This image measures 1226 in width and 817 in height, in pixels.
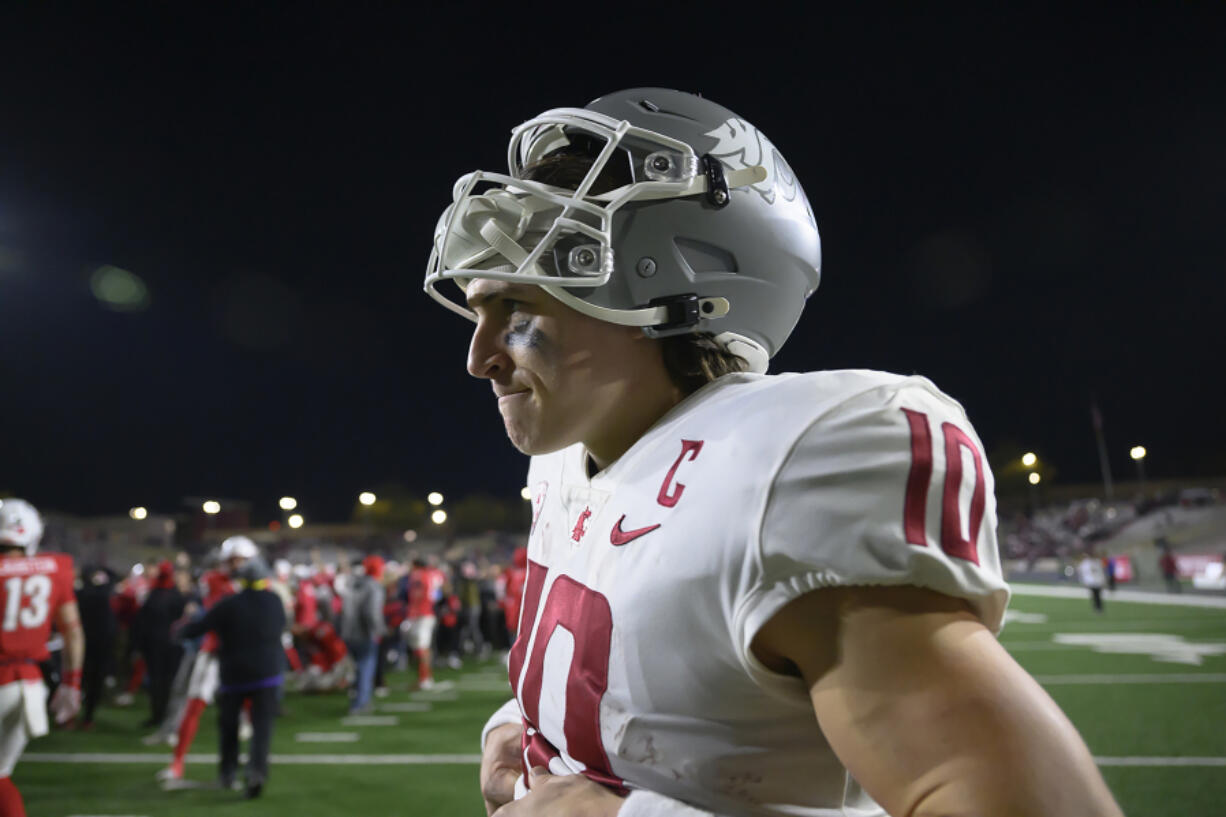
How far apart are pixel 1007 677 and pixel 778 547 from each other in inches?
10.5

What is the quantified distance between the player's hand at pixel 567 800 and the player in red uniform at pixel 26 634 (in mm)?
5204

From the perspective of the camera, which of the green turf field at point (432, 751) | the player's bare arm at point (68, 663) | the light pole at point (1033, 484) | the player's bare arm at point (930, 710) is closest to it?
the player's bare arm at point (930, 710)

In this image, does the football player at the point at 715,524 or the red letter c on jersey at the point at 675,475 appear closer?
the football player at the point at 715,524

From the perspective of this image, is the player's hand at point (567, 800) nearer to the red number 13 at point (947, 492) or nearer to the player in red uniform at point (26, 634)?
the red number 13 at point (947, 492)

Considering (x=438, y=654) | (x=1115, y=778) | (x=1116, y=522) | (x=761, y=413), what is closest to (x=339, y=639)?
(x=438, y=654)

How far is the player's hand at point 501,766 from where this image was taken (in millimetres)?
1521

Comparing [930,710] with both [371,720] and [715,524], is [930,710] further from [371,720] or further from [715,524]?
[371,720]

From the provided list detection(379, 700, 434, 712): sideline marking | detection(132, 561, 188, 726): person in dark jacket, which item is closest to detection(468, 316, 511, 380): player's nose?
detection(379, 700, 434, 712): sideline marking

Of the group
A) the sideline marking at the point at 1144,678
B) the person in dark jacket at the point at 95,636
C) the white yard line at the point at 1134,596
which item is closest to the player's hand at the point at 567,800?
the sideline marking at the point at 1144,678

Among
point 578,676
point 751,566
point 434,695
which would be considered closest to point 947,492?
point 751,566

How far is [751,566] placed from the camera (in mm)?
944

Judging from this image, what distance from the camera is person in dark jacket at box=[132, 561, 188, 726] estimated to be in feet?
32.8

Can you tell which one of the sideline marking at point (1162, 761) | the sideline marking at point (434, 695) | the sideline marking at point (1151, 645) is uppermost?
the sideline marking at point (1162, 761)

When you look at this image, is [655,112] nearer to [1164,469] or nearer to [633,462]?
[633,462]
